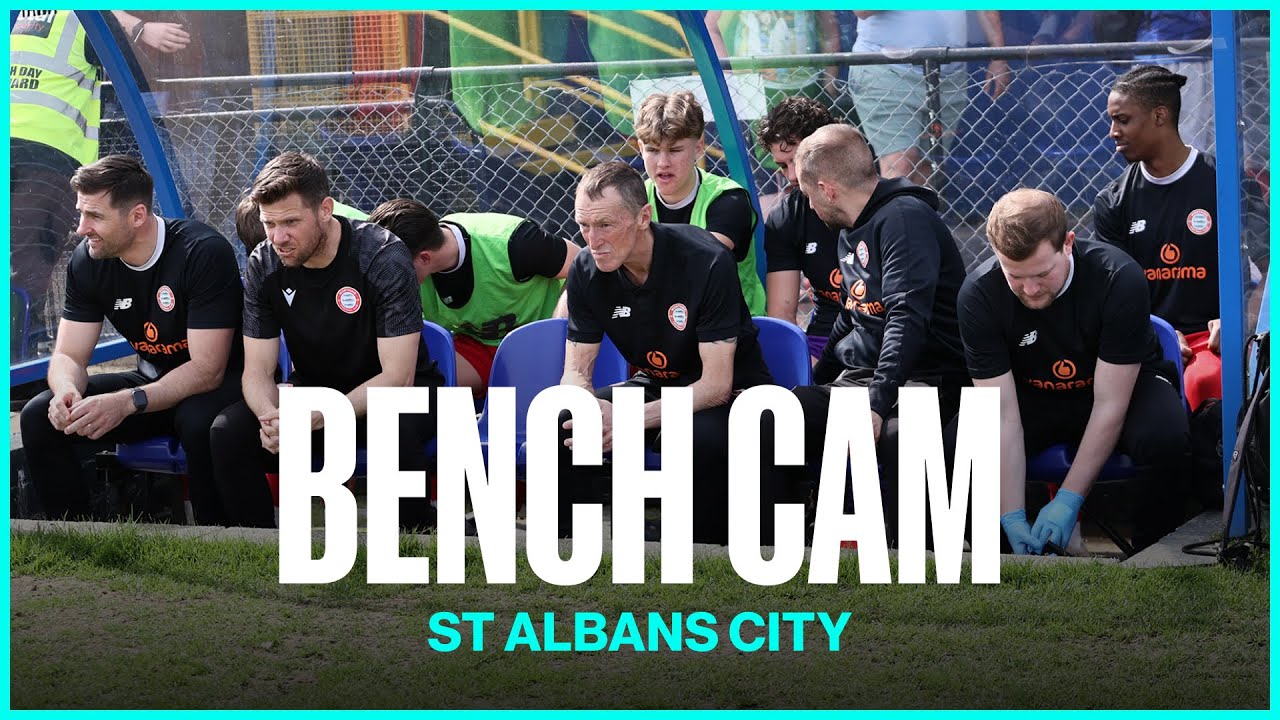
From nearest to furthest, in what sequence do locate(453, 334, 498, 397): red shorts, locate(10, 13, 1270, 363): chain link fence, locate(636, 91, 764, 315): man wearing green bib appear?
1. locate(636, 91, 764, 315): man wearing green bib
2. locate(453, 334, 498, 397): red shorts
3. locate(10, 13, 1270, 363): chain link fence

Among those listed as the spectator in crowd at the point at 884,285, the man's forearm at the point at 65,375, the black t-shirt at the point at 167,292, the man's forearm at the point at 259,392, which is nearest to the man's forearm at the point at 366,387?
the man's forearm at the point at 259,392

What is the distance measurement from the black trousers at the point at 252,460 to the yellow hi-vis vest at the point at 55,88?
6.17ft

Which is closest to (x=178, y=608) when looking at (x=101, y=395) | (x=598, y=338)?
(x=101, y=395)

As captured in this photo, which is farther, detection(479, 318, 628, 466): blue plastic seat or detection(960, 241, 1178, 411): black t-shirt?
detection(479, 318, 628, 466): blue plastic seat

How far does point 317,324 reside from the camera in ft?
14.9

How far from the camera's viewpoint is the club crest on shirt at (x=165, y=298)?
467 centimetres

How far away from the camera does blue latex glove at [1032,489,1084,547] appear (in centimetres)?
399

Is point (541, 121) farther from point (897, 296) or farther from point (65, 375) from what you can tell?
point (897, 296)

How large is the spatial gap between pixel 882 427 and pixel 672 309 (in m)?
0.68

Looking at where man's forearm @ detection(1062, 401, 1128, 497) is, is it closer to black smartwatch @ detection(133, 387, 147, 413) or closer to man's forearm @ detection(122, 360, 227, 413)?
man's forearm @ detection(122, 360, 227, 413)

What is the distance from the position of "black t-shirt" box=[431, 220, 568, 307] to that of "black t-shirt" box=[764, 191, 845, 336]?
0.70 meters

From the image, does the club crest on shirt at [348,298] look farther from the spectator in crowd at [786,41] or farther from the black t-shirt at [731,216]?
the spectator in crowd at [786,41]

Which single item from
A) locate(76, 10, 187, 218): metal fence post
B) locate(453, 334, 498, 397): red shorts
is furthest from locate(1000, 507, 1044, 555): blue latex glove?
locate(76, 10, 187, 218): metal fence post

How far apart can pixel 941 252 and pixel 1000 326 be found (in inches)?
12.1
